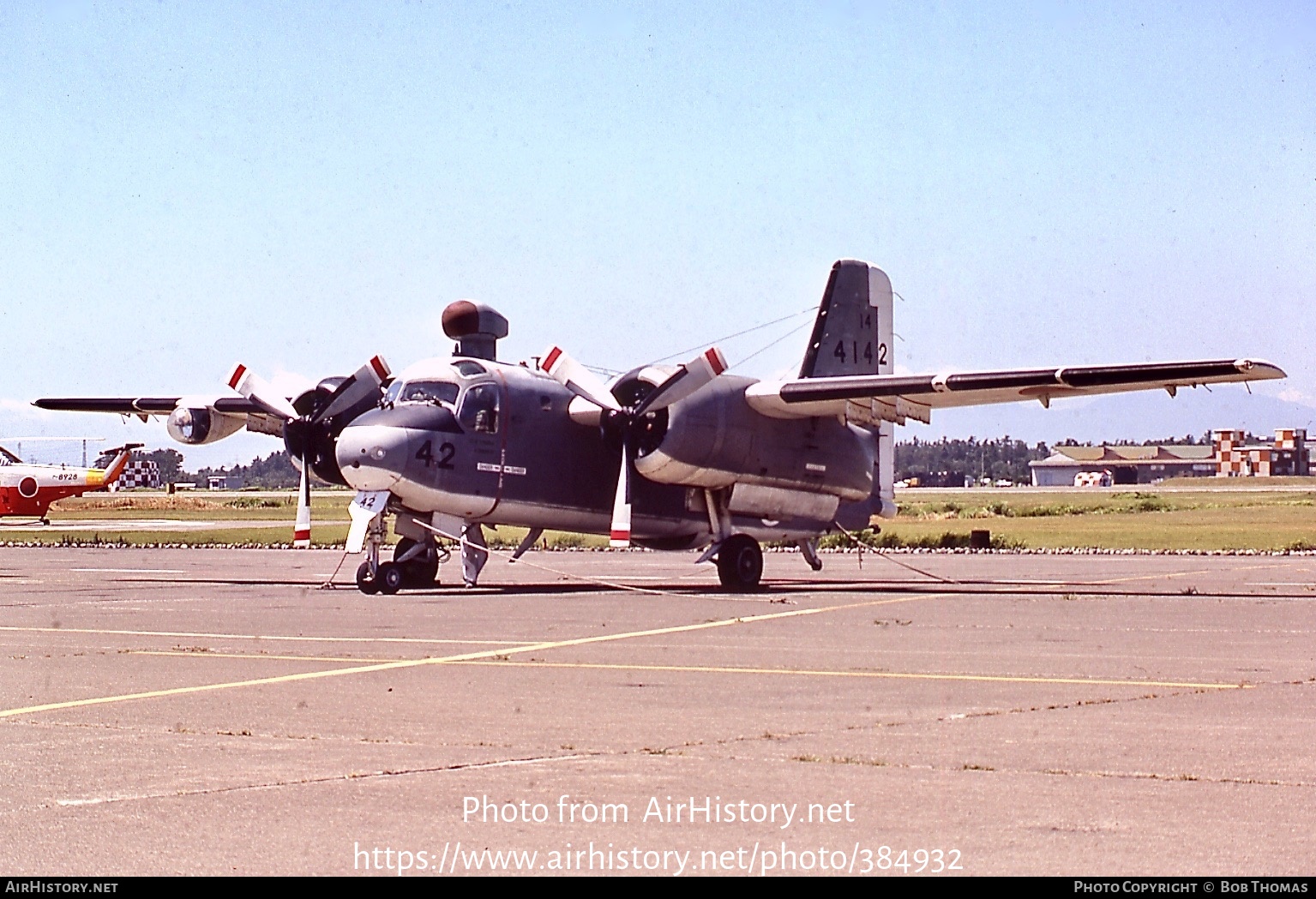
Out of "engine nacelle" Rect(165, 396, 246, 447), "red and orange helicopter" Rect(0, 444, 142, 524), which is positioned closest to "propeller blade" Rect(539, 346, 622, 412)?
"engine nacelle" Rect(165, 396, 246, 447)

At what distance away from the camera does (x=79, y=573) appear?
33.7 metres

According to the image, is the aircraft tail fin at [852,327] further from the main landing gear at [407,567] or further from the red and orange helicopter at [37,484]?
the red and orange helicopter at [37,484]

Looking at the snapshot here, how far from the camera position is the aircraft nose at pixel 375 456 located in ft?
82.3

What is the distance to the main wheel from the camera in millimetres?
28484

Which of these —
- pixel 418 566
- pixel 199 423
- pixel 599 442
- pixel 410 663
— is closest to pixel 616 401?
pixel 599 442

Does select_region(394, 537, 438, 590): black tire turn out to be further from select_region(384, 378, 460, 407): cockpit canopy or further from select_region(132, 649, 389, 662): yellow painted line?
select_region(132, 649, 389, 662): yellow painted line

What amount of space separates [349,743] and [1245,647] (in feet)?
34.4

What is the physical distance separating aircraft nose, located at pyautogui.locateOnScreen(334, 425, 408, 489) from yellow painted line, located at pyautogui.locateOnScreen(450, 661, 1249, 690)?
34.3ft

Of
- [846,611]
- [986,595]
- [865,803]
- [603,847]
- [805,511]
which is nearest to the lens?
[603,847]

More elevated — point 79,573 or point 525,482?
point 525,482

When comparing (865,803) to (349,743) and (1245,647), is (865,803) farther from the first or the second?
(1245,647)

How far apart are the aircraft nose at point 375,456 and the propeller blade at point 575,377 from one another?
11.5ft

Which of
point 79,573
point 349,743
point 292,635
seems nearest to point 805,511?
point 292,635

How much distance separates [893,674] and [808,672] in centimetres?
81
